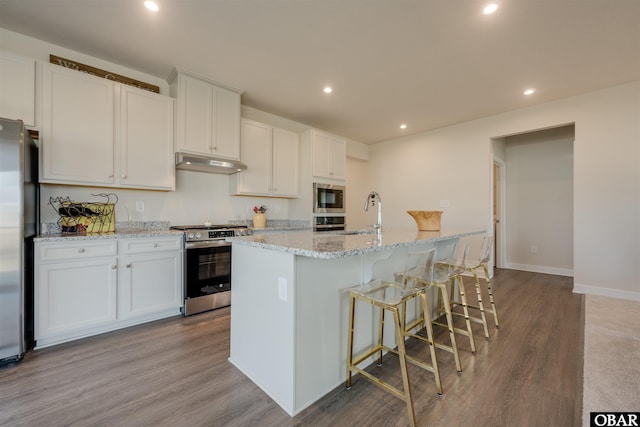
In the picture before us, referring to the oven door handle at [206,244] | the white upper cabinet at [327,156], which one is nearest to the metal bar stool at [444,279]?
the oven door handle at [206,244]

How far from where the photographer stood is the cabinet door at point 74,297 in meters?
2.12

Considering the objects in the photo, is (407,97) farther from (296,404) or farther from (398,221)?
(296,404)

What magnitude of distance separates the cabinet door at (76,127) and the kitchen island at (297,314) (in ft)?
5.93

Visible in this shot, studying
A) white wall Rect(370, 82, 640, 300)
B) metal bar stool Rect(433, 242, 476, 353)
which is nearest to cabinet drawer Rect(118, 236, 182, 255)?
metal bar stool Rect(433, 242, 476, 353)

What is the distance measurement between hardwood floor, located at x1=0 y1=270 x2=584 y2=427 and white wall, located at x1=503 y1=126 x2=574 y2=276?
292cm

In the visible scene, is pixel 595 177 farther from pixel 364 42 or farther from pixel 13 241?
pixel 13 241

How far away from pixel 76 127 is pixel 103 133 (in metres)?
0.19

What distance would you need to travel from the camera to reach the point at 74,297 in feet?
7.32

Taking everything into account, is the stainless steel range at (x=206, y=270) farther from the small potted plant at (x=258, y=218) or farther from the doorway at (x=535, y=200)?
the doorway at (x=535, y=200)

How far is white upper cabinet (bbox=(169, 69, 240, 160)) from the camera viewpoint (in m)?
3.02

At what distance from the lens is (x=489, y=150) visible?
438 cm

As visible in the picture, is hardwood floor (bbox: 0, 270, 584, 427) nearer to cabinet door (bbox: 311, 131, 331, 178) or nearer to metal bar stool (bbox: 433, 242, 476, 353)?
metal bar stool (bbox: 433, 242, 476, 353)

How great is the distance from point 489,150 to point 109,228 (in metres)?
5.31

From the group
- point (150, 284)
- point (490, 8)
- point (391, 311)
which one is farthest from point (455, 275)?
point (150, 284)
